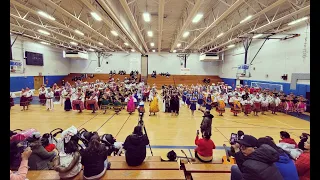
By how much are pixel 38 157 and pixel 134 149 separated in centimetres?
177

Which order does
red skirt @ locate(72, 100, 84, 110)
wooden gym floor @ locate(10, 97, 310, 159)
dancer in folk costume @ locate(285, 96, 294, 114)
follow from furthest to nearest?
dancer in folk costume @ locate(285, 96, 294, 114) < red skirt @ locate(72, 100, 84, 110) < wooden gym floor @ locate(10, 97, 310, 159)

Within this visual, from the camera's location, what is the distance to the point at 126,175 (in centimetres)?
305

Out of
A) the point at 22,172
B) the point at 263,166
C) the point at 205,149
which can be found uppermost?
the point at 263,166

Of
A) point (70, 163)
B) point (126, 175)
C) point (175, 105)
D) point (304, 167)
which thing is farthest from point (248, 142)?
point (175, 105)

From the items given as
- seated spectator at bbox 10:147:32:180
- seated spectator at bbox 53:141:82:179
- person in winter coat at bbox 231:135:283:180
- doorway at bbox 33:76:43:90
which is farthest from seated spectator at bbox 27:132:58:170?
doorway at bbox 33:76:43:90

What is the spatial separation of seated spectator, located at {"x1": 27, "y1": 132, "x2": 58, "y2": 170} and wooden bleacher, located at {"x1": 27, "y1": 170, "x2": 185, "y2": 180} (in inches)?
9.3

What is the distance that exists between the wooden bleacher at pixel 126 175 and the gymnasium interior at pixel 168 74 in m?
0.02

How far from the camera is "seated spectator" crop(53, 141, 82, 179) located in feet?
9.50

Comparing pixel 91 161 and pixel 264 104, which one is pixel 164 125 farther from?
pixel 264 104

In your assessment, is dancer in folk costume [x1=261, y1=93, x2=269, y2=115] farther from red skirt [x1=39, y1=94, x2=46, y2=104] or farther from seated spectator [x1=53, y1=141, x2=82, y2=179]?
red skirt [x1=39, y1=94, x2=46, y2=104]

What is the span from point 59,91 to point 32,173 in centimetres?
1295

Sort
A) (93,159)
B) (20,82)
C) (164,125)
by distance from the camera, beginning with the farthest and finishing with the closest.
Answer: (20,82), (164,125), (93,159)

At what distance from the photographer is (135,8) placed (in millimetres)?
11234
